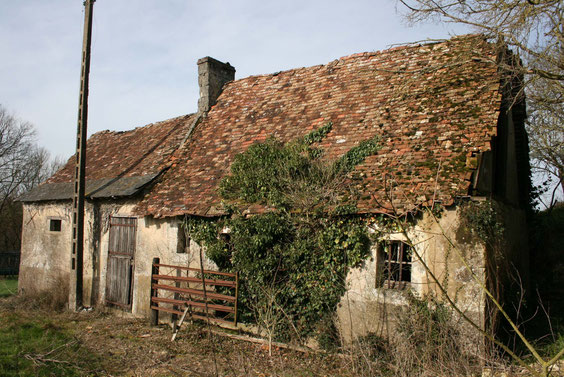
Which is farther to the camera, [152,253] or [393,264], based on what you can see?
[152,253]

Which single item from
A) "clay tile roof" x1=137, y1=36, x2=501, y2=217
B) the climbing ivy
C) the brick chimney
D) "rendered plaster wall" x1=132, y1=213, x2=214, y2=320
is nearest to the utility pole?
"rendered plaster wall" x1=132, y1=213, x2=214, y2=320

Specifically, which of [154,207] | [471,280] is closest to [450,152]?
[471,280]

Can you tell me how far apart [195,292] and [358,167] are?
466 cm

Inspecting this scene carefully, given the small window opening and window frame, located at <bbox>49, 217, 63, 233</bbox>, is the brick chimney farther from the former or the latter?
window frame, located at <bbox>49, 217, 63, 233</bbox>

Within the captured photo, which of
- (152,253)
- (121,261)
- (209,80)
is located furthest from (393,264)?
(209,80)

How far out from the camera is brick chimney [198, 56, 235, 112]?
14180 millimetres

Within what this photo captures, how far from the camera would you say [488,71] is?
948 cm

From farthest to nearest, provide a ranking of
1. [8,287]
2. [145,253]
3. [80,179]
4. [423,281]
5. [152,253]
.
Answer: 1. [8,287]
2. [80,179]
3. [145,253]
4. [152,253]
5. [423,281]

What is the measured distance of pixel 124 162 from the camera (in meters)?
14.1

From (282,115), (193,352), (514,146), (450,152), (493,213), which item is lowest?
(193,352)

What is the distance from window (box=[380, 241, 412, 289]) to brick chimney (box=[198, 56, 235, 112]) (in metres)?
8.44

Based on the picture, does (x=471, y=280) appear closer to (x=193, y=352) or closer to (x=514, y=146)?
(x=193, y=352)

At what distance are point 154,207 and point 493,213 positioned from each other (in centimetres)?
788

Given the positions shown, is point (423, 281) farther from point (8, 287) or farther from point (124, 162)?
point (8, 287)
